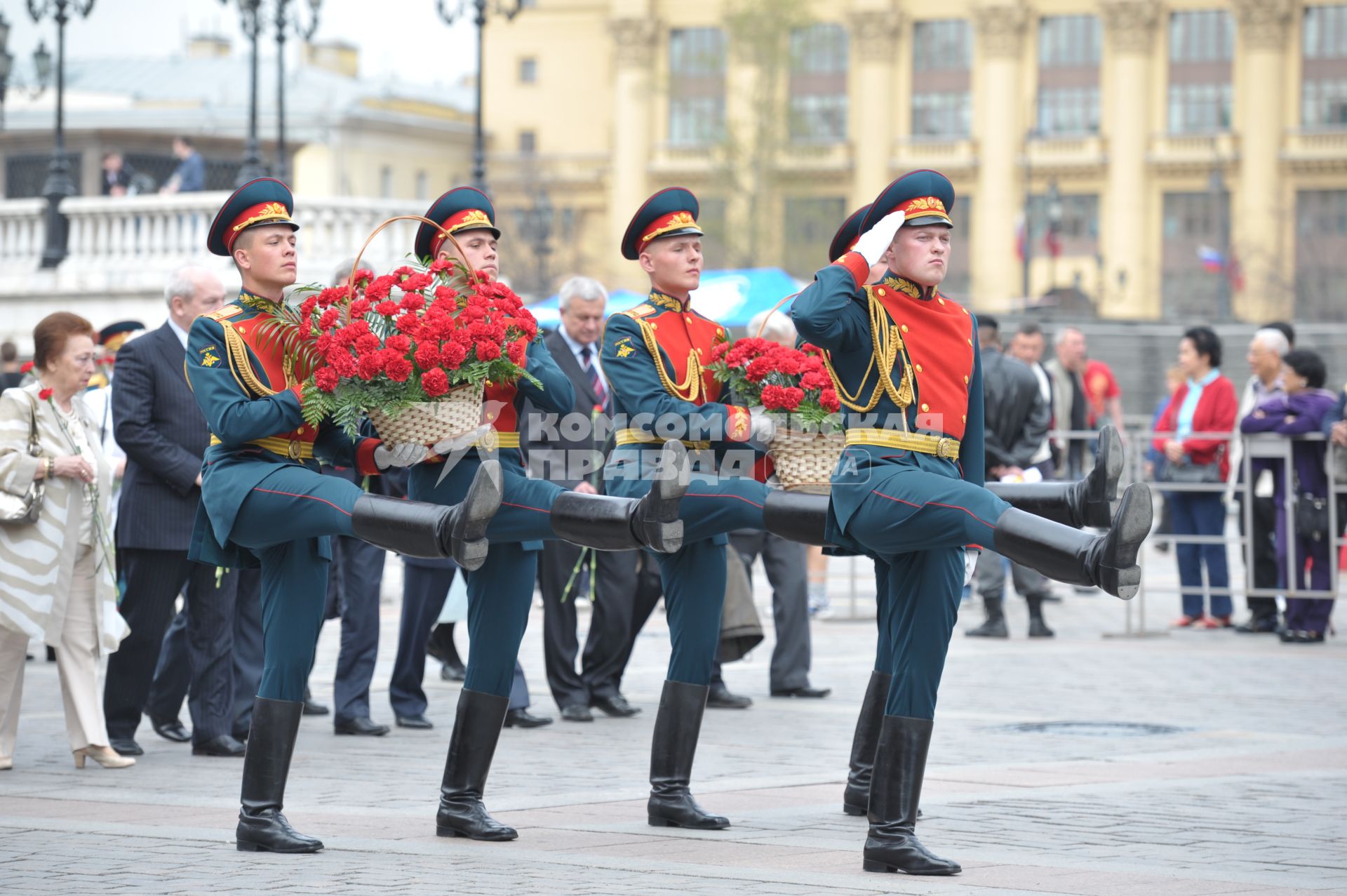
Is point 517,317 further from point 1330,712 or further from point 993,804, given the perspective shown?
point 1330,712

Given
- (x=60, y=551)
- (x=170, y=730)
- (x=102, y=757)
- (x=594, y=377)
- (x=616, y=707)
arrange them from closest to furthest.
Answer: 1. (x=102, y=757)
2. (x=60, y=551)
3. (x=170, y=730)
4. (x=616, y=707)
5. (x=594, y=377)

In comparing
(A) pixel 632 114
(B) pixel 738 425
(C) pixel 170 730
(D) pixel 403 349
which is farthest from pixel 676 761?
(A) pixel 632 114

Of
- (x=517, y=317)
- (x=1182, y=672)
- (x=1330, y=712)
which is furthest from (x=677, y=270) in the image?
(x=1182, y=672)

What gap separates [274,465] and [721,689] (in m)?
5.10

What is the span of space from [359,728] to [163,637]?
3.58ft

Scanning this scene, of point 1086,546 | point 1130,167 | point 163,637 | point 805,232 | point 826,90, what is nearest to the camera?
point 1086,546

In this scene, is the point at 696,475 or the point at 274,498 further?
the point at 696,475

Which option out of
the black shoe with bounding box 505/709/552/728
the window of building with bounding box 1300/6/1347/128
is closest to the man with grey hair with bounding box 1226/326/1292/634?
the black shoe with bounding box 505/709/552/728

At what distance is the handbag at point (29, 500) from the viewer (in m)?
Answer: 9.22

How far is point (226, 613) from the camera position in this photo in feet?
→ 32.3

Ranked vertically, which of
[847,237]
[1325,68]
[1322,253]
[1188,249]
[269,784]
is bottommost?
[269,784]

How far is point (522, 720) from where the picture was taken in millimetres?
10594

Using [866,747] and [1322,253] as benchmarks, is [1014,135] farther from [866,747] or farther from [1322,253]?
[866,747]

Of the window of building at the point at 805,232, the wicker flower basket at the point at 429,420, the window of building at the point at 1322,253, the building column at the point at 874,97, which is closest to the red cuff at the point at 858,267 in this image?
the wicker flower basket at the point at 429,420
